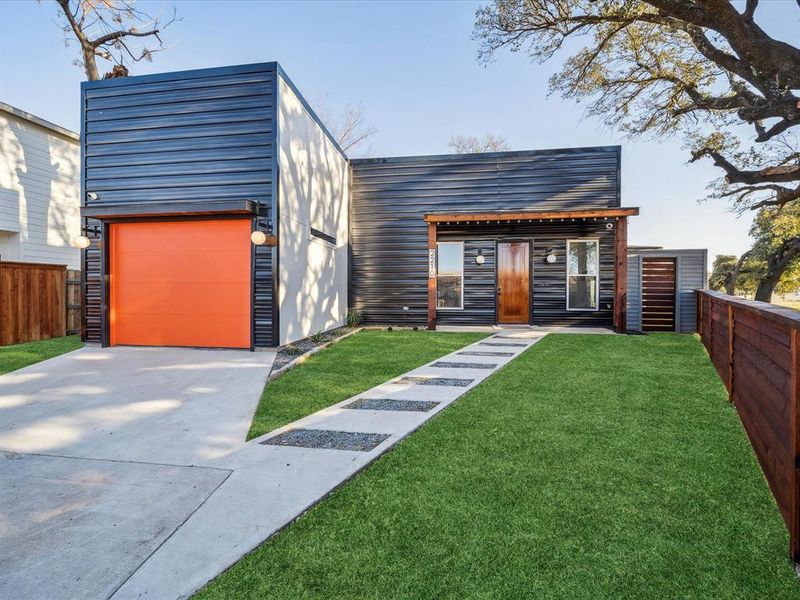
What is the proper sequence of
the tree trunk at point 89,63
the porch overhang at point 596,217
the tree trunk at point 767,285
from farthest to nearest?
the tree trunk at point 767,285 < the tree trunk at point 89,63 < the porch overhang at point 596,217

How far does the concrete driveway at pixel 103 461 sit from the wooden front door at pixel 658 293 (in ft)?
27.7

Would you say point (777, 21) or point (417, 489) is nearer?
point (417, 489)

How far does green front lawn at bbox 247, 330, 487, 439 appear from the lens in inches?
154

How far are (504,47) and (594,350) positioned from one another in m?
6.19

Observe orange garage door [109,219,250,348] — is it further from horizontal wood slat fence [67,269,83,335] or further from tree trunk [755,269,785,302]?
tree trunk [755,269,785,302]

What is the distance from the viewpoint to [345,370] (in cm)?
558

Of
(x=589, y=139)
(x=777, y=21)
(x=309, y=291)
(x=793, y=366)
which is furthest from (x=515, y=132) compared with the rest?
(x=793, y=366)

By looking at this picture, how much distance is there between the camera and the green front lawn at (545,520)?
161 centimetres

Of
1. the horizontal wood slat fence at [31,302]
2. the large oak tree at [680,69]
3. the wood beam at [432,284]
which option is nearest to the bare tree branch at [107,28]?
the horizontal wood slat fence at [31,302]

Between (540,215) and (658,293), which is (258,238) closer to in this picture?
(540,215)

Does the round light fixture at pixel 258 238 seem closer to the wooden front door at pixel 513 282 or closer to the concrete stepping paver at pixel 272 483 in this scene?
the concrete stepping paver at pixel 272 483

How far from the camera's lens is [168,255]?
277 inches

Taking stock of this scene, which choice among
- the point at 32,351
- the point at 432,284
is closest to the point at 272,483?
the point at 32,351

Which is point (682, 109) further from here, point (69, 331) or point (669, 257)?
point (69, 331)
